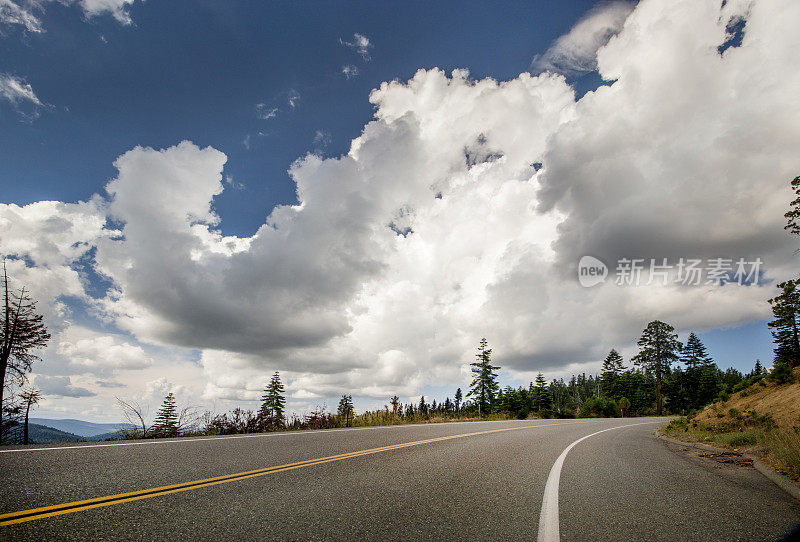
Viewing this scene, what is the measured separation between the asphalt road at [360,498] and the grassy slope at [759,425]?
1335mm

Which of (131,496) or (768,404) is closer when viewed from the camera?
(131,496)

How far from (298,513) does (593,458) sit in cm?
755

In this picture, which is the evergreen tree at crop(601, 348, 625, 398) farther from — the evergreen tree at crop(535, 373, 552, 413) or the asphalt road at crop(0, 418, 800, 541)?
the asphalt road at crop(0, 418, 800, 541)

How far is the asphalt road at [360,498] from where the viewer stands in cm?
326

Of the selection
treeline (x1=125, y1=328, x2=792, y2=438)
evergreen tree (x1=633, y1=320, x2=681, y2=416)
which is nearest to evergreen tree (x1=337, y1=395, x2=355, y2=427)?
treeline (x1=125, y1=328, x2=792, y2=438)

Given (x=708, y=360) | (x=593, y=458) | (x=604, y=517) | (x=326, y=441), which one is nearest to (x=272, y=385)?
(x=326, y=441)

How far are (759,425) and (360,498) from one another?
14.8 metres

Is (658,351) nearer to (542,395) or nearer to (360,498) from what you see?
(542,395)

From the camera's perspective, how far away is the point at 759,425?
39.4 ft

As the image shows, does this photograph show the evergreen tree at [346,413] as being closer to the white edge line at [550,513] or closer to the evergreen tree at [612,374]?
the white edge line at [550,513]

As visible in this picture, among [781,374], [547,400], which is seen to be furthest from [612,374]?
[781,374]

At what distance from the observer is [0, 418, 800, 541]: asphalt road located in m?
3.26

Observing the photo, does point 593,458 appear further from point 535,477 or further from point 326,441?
point 326,441

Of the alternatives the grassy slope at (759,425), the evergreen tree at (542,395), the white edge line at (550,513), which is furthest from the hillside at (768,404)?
the evergreen tree at (542,395)
